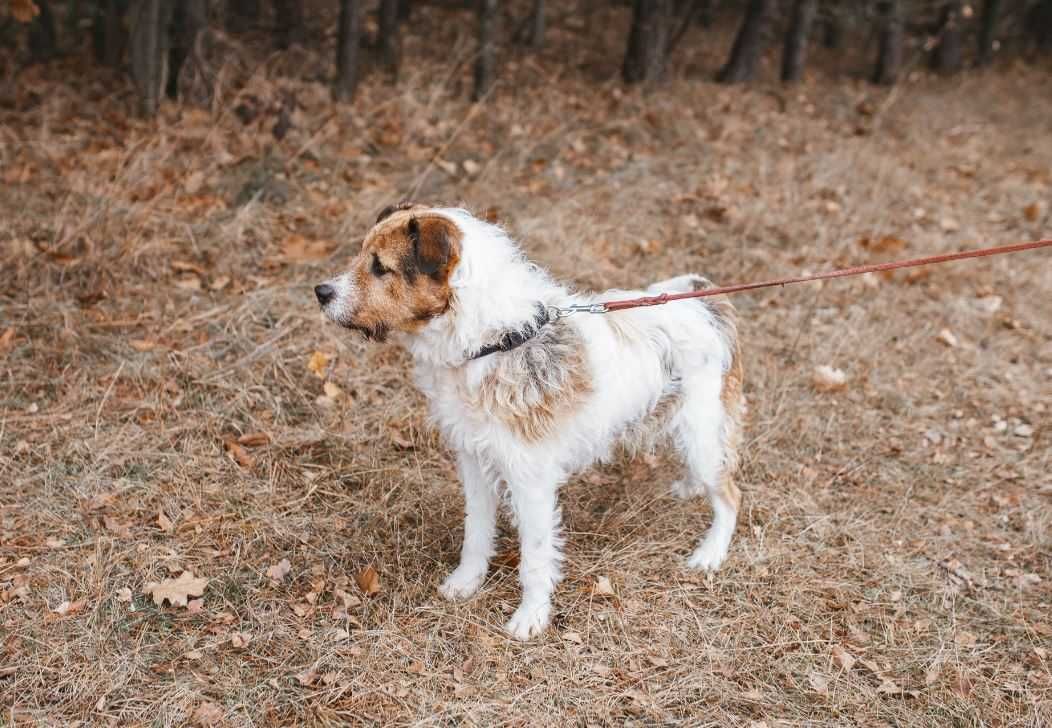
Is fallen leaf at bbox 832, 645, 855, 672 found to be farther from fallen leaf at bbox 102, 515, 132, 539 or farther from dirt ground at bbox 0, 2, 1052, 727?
fallen leaf at bbox 102, 515, 132, 539

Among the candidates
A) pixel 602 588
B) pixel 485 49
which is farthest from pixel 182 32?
pixel 602 588

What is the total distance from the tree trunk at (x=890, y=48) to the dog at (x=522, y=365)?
1147 centimetres

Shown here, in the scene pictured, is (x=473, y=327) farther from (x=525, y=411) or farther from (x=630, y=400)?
(x=630, y=400)

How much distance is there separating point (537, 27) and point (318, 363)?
863 cm

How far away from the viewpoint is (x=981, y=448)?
5.82 meters

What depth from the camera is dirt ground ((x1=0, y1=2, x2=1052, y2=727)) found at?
3887mm

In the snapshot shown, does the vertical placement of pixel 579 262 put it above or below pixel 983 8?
below

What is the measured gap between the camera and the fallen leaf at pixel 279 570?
432cm

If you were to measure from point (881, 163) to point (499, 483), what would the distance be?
786 centimetres

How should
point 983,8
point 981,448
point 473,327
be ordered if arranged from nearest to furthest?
point 473,327 < point 981,448 < point 983,8

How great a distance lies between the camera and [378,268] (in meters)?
3.58

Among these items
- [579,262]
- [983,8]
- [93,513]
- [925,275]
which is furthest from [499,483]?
[983,8]

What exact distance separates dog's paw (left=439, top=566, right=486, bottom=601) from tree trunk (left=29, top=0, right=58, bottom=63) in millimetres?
9203

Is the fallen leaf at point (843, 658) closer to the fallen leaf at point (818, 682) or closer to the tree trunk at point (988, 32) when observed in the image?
the fallen leaf at point (818, 682)
